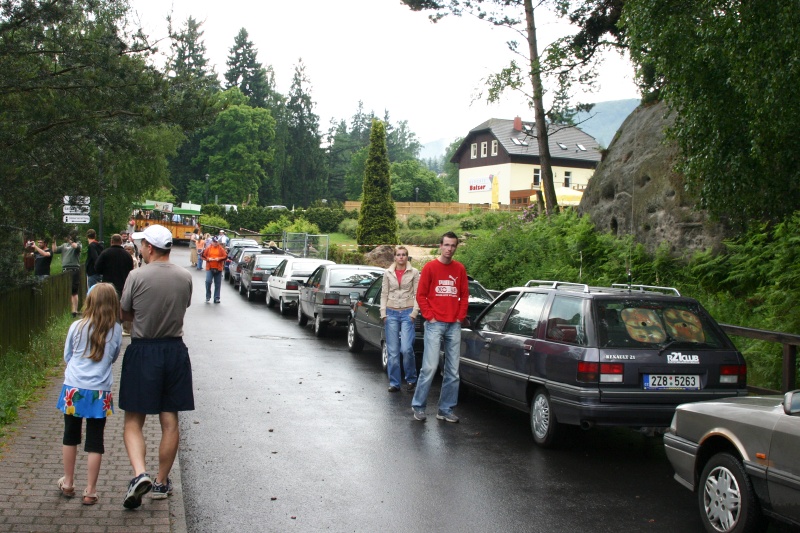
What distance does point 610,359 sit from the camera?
7.41 meters

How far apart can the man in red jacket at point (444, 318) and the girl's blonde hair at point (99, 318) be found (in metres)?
4.05

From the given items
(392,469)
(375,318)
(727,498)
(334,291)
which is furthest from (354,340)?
(727,498)

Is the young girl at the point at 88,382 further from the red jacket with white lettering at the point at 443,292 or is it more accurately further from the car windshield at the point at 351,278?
the car windshield at the point at 351,278

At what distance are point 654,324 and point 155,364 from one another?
15.0ft

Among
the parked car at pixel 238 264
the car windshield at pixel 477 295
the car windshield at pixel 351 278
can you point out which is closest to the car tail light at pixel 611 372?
the car windshield at pixel 477 295

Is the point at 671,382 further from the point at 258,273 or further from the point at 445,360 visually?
the point at 258,273

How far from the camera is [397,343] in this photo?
1097 cm

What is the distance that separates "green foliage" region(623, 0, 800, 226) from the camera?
867 centimetres

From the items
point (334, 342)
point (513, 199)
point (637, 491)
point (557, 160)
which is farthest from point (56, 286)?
point (557, 160)

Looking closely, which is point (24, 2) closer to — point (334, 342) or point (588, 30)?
point (334, 342)

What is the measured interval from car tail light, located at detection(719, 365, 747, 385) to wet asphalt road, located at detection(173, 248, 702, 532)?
0.96 metres

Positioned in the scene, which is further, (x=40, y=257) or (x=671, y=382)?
(x=40, y=257)

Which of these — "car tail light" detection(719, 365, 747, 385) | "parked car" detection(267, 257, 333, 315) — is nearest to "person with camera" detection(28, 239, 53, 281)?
"parked car" detection(267, 257, 333, 315)

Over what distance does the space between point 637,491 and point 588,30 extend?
1753 centimetres
